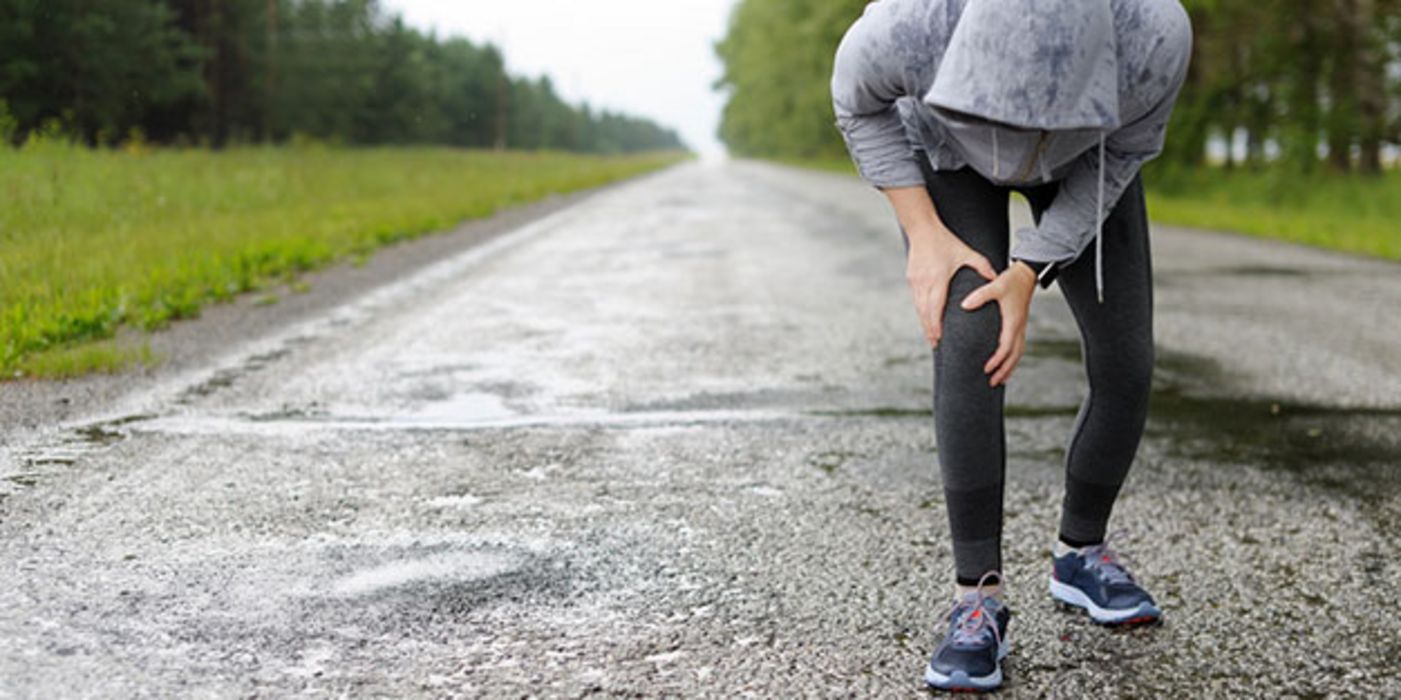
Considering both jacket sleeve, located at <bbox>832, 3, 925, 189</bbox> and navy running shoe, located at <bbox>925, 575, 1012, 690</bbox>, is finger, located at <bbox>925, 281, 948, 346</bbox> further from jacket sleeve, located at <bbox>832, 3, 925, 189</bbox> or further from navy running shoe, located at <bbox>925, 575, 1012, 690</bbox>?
navy running shoe, located at <bbox>925, 575, 1012, 690</bbox>

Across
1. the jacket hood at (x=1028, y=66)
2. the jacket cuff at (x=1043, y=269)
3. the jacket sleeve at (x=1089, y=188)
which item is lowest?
the jacket cuff at (x=1043, y=269)

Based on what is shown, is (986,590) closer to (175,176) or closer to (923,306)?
(923,306)

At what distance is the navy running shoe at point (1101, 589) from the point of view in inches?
98.0

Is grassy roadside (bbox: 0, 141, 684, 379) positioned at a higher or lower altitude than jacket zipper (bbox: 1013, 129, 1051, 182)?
lower

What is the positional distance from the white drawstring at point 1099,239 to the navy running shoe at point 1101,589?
1.99 feet

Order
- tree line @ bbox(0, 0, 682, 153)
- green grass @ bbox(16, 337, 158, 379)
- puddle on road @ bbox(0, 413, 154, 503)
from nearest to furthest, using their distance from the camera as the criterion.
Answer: puddle on road @ bbox(0, 413, 154, 503), green grass @ bbox(16, 337, 158, 379), tree line @ bbox(0, 0, 682, 153)

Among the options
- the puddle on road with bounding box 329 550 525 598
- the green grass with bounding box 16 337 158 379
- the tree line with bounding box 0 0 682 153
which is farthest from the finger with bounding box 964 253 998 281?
the tree line with bounding box 0 0 682 153

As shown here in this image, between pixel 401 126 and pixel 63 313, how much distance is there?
75.5 m

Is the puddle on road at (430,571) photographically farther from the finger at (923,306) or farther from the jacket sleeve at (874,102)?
the jacket sleeve at (874,102)

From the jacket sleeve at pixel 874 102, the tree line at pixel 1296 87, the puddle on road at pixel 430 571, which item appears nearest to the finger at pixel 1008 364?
the jacket sleeve at pixel 874 102

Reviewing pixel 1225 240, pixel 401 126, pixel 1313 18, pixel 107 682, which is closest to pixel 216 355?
pixel 107 682

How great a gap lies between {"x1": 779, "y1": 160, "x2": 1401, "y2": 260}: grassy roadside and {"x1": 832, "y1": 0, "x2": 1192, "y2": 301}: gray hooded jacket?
34.0 feet

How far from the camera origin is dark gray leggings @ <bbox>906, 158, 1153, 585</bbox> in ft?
7.12

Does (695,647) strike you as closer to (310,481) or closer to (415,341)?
(310,481)
